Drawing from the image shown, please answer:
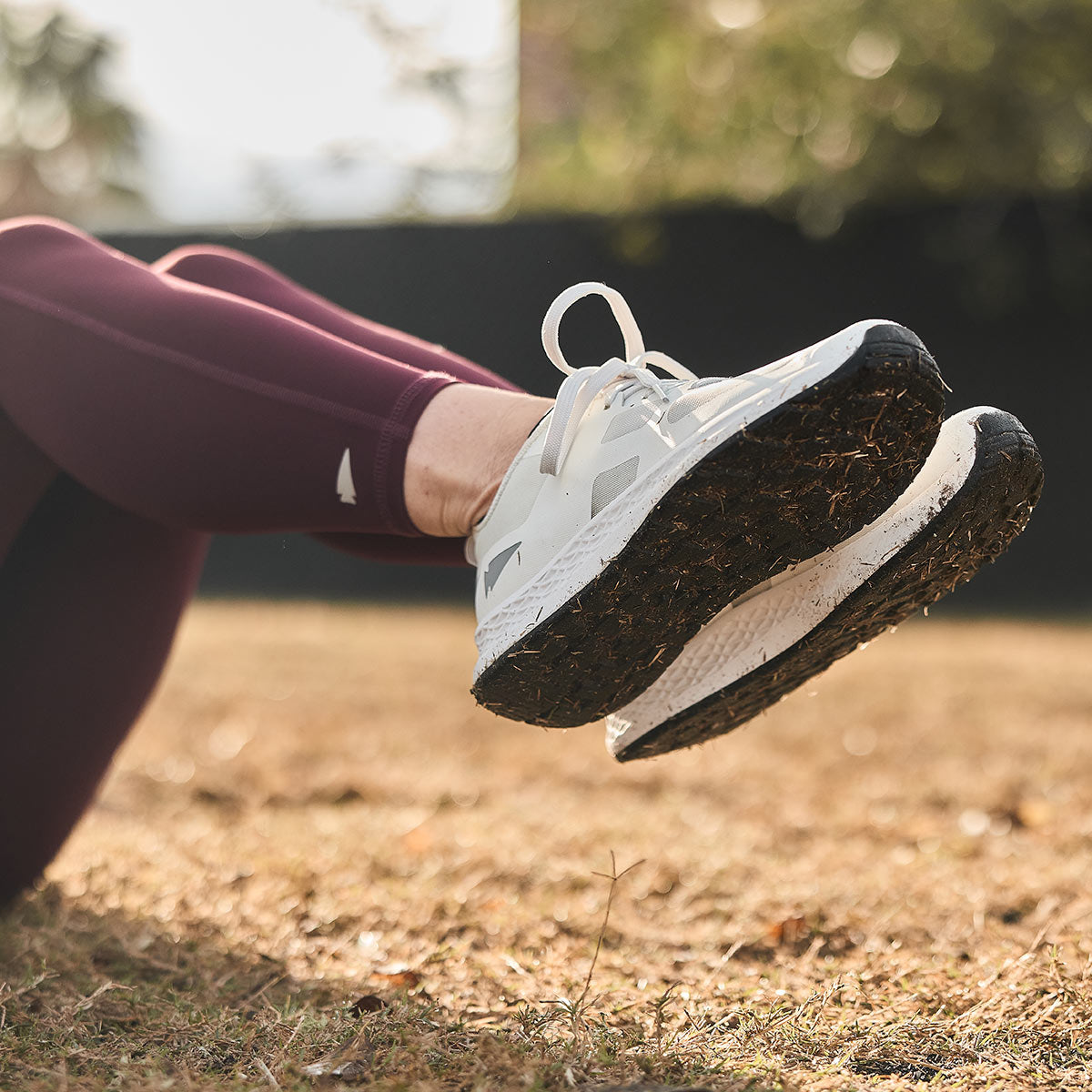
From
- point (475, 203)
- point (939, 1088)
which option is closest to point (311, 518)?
point (939, 1088)

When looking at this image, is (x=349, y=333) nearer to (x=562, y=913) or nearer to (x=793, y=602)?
(x=793, y=602)

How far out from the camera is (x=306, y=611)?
4.32 meters

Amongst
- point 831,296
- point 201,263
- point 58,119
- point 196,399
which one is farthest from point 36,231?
point 58,119

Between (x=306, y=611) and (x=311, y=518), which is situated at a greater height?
(x=311, y=518)

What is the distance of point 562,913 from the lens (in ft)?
3.60

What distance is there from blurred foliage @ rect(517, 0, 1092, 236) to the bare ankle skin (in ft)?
13.1

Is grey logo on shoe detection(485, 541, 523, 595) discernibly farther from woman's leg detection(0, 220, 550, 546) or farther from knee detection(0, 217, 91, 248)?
knee detection(0, 217, 91, 248)

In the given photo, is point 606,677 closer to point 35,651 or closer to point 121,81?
point 35,651

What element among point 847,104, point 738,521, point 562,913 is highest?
point 738,521

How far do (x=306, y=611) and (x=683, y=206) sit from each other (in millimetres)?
2195

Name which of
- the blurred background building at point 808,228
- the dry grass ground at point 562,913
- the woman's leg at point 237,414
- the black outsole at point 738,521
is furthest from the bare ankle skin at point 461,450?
the blurred background building at point 808,228

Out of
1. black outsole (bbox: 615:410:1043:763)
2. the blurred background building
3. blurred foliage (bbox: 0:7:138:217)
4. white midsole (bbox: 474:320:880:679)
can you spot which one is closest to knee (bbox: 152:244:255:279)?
white midsole (bbox: 474:320:880:679)

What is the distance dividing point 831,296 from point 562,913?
149 inches

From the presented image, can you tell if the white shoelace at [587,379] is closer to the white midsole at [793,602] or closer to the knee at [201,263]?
the white midsole at [793,602]
